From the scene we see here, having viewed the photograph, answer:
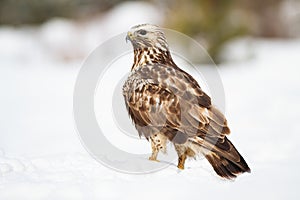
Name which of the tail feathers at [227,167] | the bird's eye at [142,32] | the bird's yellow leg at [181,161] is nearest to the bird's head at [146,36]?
the bird's eye at [142,32]

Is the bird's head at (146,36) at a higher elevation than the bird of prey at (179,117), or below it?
higher

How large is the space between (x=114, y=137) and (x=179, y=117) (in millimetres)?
3224

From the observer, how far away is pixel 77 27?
16984 mm

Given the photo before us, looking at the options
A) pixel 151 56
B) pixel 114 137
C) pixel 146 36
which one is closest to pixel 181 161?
pixel 151 56

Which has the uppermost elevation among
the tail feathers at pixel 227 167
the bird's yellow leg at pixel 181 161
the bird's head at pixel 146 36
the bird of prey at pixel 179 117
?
the bird's head at pixel 146 36

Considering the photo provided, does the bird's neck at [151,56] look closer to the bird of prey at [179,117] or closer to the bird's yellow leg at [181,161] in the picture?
the bird of prey at [179,117]

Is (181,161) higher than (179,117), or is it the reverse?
(179,117)

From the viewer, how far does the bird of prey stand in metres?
3.24

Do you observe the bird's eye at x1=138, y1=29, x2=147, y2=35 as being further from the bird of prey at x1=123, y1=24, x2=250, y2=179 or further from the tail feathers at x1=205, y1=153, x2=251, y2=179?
the tail feathers at x1=205, y1=153, x2=251, y2=179

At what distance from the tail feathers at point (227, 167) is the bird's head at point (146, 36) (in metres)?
0.88

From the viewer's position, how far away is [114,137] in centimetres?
639

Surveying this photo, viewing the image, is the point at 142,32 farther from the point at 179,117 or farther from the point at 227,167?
the point at 227,167

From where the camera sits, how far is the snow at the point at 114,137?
3.27 metres

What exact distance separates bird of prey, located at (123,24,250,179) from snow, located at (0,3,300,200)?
21 centimetres
